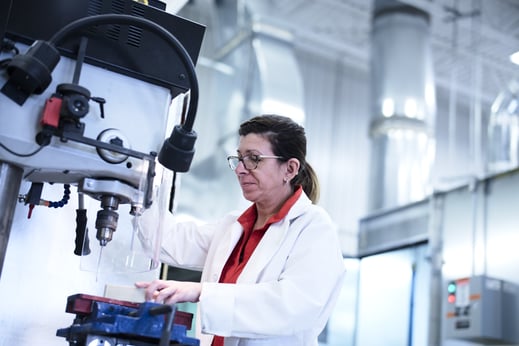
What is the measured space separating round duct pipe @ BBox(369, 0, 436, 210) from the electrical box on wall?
1.11 meters

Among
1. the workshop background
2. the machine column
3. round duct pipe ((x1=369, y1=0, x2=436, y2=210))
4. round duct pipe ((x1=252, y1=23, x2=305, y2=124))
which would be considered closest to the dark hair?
the workshop background

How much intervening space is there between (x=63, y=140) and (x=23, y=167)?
0.27 ft

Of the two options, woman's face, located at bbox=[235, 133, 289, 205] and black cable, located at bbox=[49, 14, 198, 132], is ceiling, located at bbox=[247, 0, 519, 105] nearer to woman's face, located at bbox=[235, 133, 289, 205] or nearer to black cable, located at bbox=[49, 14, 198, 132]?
woman's face, located at bbox=[235, 133, 289, 205]

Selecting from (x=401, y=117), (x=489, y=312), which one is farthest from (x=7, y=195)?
(x=401, y=117)

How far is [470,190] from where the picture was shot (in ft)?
10.1

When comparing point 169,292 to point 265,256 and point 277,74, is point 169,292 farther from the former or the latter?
point 277,74

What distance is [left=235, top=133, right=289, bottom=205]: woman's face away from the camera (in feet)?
4.55

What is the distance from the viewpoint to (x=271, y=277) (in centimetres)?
128

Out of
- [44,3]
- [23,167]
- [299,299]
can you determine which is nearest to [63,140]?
[23,167]

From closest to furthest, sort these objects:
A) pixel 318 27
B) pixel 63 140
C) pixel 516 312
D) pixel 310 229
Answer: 1. pixel 63 140
2. pixel 310 229
3. pixel 516 312
4. pixel 318 27

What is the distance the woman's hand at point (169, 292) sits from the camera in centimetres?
104

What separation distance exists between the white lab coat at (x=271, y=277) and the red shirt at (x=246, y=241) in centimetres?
1

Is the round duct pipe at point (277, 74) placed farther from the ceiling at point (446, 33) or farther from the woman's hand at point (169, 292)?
the woman's hand at point (169, 292)

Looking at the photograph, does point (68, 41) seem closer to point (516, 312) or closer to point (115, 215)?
point (115, 215)
